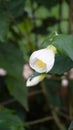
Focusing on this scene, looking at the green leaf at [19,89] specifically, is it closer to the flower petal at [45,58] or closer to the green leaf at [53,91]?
the green leaf at [53,91]

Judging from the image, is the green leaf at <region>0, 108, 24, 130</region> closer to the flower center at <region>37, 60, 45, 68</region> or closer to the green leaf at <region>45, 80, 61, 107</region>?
the flower center at <region>37, 60, 45, 68</region>

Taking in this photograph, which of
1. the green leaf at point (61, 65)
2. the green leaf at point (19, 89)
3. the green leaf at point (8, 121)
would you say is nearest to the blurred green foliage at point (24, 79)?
the green leaf at point (19, 89)

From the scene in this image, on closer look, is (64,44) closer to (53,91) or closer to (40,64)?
(40,64)

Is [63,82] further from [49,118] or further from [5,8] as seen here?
[5,8]

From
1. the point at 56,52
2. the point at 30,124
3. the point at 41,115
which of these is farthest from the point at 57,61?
the point at 41,115

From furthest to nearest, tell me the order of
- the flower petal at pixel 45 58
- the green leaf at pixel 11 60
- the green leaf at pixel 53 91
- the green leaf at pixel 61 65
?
the green leaf at pixel 53 91 → the green leaf at pixel 11 60 → the green leaf at pixel 61 65 → the flower petal at pixel 45 58

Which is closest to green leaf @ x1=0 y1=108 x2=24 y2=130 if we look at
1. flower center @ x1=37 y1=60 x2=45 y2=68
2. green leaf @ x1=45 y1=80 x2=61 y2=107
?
flower center @ x1=37 y1=60 x2=45 y2=68

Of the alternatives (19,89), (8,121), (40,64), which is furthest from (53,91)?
(40,64)
